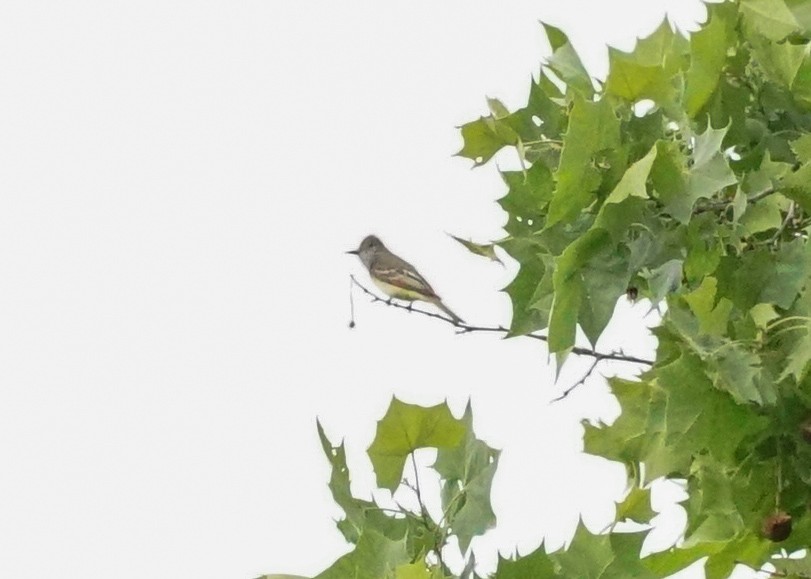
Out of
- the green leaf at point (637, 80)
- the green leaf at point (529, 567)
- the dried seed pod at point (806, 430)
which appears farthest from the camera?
the green leaf at point (637, 80)

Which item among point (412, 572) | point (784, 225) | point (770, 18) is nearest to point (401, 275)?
point (770, 18)

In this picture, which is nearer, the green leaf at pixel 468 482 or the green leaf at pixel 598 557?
the green leaf at pixel 598 557

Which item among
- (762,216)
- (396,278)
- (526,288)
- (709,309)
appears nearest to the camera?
(709,309)

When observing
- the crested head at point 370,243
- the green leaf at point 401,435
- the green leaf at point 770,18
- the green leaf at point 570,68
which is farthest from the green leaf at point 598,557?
the crested head at point 370,243

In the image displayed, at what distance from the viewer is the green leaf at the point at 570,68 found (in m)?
2.95

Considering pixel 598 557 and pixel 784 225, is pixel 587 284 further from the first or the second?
pixel 598 557

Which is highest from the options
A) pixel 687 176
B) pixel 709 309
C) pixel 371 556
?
pixel 687 176

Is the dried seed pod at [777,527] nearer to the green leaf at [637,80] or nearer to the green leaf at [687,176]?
the green leaf at [687,176]

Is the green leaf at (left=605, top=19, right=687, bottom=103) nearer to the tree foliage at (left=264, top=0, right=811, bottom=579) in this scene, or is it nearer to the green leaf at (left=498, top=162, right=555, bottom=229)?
the tree foliage at (left=264, top=0, right=811, bottom=579)

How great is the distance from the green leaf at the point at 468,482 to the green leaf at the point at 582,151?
47 centimetres

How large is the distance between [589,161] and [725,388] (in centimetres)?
52

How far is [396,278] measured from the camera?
991 cm

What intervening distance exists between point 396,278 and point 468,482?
23.7 ft

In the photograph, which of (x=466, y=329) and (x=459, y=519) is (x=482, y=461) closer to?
(x=459, y=519)
